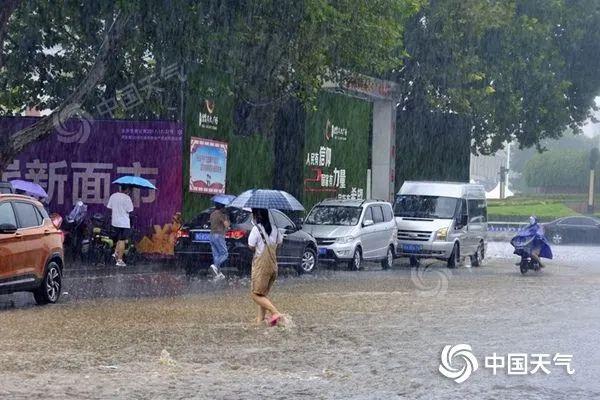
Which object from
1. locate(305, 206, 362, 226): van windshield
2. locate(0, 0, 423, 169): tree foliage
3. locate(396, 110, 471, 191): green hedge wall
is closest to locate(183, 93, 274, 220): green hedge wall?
locate(0, 0, 423, 169): tree foliage

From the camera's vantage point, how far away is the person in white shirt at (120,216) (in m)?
24.9

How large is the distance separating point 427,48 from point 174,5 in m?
17.4

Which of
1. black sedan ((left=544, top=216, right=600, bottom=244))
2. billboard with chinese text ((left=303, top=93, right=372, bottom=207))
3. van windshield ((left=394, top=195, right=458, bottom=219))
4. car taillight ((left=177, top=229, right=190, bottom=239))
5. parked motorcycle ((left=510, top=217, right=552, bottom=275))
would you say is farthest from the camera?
black sedan ((left=544, top=216, right=600, bottom=244))

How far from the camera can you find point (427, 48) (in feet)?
123

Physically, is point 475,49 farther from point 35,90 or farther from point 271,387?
point 271,387

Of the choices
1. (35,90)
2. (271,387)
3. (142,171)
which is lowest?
(271,387)

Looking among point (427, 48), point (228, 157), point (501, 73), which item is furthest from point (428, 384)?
point (501, 73)

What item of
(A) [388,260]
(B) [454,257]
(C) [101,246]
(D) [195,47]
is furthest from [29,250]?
(B) [454,257]

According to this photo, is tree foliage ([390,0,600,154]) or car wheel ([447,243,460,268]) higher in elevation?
tree foliage ([390,0,600,154])

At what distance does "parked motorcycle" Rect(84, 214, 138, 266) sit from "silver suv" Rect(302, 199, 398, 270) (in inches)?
171

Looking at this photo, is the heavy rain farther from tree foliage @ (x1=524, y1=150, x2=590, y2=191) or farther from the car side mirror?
tree foliage @ (x1=524, y1=150, x2=590, y2=191)

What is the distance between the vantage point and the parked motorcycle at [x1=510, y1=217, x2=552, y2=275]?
2808 cm

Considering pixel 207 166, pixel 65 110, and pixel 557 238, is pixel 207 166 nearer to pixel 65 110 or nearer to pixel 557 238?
pixel 65 110

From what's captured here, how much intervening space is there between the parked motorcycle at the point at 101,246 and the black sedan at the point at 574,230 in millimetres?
28328
